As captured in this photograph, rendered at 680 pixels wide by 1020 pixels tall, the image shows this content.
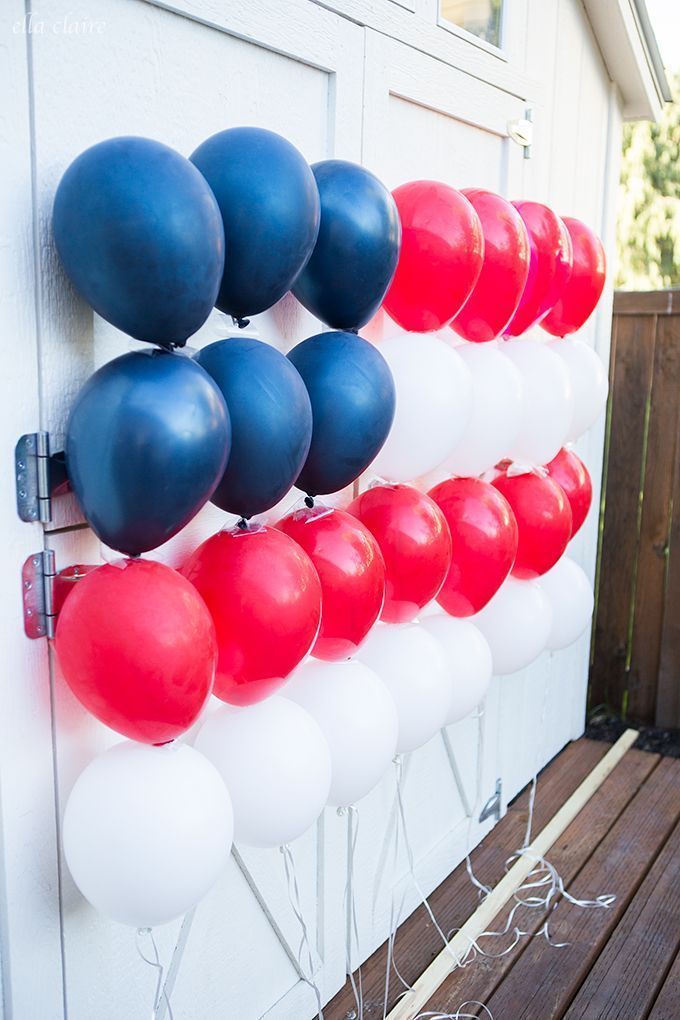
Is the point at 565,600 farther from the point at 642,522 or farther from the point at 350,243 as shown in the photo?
the point at 642,522

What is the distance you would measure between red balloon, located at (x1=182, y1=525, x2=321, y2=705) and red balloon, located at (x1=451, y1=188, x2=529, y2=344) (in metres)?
0.74

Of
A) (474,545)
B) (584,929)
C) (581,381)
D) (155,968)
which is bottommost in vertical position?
(584,929)

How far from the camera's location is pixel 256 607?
1283 millimetres

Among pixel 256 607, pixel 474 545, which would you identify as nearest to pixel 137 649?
pixel 256 607

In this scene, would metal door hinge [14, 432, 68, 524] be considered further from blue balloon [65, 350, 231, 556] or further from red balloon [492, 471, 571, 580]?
red balloon [492, 471, 571, 580]

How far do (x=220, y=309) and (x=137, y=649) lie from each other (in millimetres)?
508

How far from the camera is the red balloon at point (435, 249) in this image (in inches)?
64.3

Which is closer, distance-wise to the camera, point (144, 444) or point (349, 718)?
point (144, 444)

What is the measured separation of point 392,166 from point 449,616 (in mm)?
894

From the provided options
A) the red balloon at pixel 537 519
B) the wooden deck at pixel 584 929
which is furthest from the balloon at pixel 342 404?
the wooden deck at pixel 584 929

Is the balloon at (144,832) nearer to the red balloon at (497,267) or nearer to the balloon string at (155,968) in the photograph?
the balloon string at (155,968)

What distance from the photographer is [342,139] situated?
171cm

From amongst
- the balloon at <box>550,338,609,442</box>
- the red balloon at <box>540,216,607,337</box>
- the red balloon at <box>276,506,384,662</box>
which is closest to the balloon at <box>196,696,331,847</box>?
the red balloon at <box>276,506,384,662</box>

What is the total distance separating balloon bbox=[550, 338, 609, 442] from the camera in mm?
2230
